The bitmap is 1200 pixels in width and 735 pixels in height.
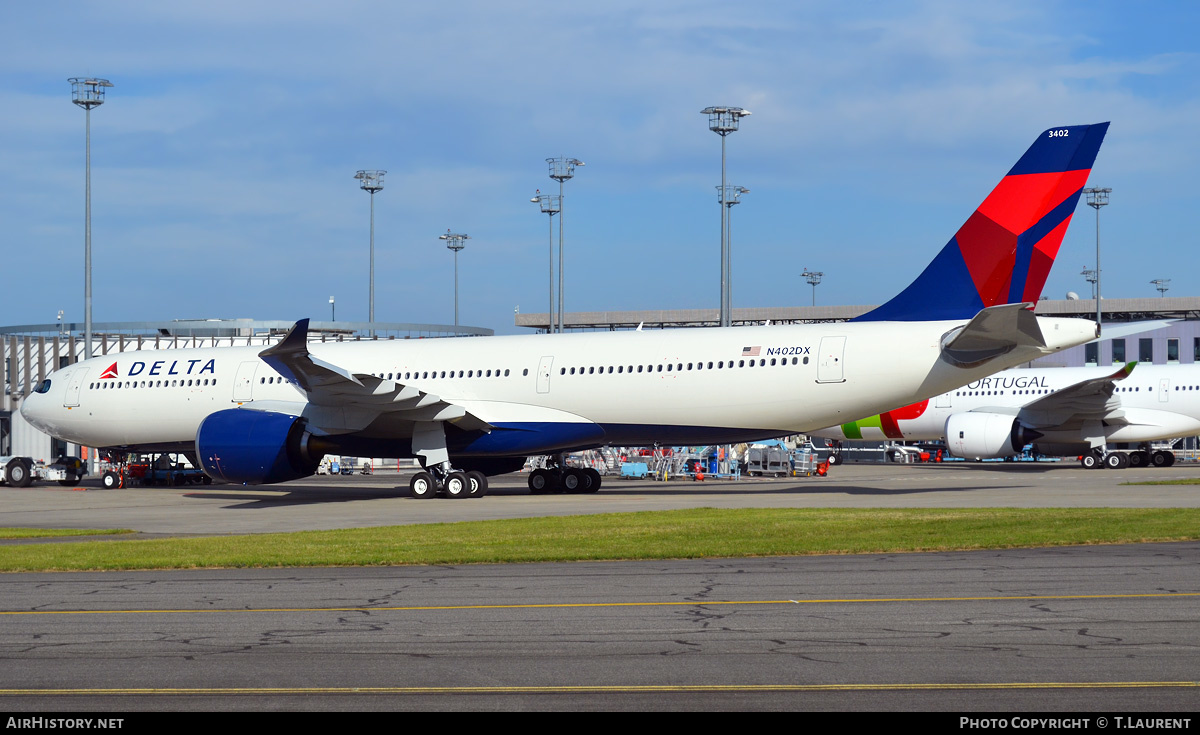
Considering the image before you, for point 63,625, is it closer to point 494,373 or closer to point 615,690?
point 615,690

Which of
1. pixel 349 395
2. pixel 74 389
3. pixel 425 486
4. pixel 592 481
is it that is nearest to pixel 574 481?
pixel 592 481

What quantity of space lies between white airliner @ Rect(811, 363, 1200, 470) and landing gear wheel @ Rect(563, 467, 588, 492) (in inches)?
628

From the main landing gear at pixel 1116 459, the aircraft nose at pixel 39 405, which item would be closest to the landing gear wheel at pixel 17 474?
the aircraft nose at pixel 39 405

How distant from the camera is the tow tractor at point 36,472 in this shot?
34.8m

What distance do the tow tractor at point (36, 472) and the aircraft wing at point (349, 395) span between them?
46.9 feet

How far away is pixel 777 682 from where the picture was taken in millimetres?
6695

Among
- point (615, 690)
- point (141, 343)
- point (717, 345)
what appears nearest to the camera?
point (615, 690)

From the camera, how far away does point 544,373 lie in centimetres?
2575

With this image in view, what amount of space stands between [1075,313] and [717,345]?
74.6 m

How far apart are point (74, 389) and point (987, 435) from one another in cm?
3027

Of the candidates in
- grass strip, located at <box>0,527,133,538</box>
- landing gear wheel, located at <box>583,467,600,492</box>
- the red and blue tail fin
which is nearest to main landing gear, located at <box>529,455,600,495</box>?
landing gear wheel, located at <box>583,467,600,492</box>

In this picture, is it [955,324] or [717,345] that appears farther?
[717,345]

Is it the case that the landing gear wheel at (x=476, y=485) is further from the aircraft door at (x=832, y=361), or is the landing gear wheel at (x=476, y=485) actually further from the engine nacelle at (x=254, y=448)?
the aircraft door at (x=832, y=361)
